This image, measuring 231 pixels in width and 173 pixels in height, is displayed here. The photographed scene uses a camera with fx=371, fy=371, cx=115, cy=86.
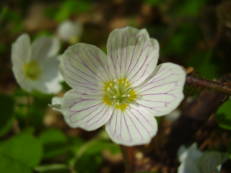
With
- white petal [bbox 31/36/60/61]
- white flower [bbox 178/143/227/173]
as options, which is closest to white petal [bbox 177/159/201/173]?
white flower [bbox 178/143/227/173]

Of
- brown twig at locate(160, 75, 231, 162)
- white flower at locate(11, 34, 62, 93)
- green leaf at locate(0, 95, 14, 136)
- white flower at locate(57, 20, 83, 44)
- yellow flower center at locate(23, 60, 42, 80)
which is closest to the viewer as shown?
brown twig at locate(160, 75, 231, 162)

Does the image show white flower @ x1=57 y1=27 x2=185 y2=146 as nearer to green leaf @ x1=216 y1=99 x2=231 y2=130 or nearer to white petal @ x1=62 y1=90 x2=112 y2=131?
white petal @ x1=62 y1=90 x2=112 y2=131

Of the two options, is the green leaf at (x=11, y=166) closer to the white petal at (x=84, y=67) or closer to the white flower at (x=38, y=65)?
the white petal at (x=84, y=67)

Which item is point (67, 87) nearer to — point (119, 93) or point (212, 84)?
point (119, 93)

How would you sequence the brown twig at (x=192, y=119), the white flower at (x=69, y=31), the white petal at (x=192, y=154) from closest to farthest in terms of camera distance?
the white petal at (x=192, y=154)
the brown twig at (x=192, y=119)
the white flower at (x=69, y=31)

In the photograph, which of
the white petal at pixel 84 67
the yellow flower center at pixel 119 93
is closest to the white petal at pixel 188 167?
the yellow flower center at pixel 119 93

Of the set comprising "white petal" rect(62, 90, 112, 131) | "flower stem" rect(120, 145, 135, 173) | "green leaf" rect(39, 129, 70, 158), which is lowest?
"green leaf" rect(39, 129, 70, 158)

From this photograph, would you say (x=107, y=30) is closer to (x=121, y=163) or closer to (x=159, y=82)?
(x=121, y=163)
